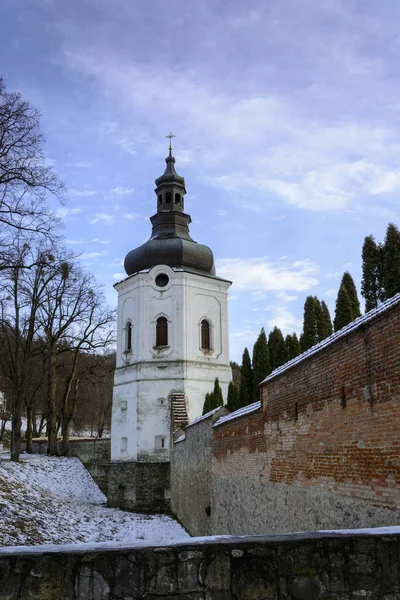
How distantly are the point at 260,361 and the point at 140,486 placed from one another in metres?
14.0

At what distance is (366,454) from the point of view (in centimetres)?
604

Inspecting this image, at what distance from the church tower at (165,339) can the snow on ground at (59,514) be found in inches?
108

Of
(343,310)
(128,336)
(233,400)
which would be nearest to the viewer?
(343,310)

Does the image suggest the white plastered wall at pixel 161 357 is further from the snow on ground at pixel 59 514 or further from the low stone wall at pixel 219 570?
the low stone wall at pixel 219 570

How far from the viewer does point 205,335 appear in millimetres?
28875

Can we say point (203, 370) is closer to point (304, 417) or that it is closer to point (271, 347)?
point (271, 347)

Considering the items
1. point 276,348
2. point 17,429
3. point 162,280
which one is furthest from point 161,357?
point 276,348

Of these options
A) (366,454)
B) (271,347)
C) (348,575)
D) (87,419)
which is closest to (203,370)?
(271,347)

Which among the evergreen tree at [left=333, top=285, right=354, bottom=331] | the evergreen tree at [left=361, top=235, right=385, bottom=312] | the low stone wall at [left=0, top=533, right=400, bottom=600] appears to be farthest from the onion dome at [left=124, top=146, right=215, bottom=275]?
the low stone wall at [left=0, top=533, right=400, bottom=600]

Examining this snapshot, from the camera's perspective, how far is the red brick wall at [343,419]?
18.3 ft

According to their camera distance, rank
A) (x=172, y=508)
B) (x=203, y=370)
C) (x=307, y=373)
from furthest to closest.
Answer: (x=203, y=370)
(x=172, y=508)
(x=307, y=373)

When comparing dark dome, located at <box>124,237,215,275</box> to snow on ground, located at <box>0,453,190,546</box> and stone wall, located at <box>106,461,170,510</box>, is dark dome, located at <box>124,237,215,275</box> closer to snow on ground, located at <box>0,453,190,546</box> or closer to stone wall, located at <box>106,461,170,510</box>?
stone wall, located at <box>106,461,170,510</box>

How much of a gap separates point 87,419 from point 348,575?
54.6 meters

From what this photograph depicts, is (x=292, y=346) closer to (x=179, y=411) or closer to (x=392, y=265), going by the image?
(x=392, y=265)
